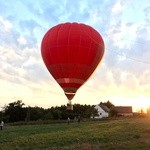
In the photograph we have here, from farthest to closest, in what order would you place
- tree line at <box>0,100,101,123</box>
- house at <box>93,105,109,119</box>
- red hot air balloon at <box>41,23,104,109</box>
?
1. house at <box>93,105,109,119</box>
2. tree line at <box>0,100,101,123</box>
3. red hot air balloon at <box>41,23,104,109</box>

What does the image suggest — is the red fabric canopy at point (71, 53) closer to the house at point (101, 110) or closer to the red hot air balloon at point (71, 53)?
the red hot air balloon at point (71, 53)

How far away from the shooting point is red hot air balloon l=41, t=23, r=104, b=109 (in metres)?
33.6

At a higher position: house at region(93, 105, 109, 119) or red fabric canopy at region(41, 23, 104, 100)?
house at region(93, 105, 109, 119)

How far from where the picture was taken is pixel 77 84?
113 feet

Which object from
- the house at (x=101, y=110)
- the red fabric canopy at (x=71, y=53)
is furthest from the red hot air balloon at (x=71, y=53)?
the house at (x=101, y=110)

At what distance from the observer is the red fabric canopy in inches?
1321

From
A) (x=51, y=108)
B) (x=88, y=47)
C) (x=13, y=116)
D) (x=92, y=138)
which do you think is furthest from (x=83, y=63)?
(x=51, y=108)

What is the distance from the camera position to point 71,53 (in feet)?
110

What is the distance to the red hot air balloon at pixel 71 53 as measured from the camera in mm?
33562

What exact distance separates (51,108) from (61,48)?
86659mm

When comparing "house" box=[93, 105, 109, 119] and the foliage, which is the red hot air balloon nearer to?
the foliage

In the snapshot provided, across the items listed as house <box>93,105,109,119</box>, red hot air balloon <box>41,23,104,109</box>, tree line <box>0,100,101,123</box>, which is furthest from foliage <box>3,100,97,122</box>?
red hot air balloon <box>41,23,104,109</box>

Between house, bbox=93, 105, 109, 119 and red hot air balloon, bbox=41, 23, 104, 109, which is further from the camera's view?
house, bbox=93, 105, 109, 119

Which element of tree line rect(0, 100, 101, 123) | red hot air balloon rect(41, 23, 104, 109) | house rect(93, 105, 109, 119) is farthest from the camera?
house rect(93, 105, 109, 119)
